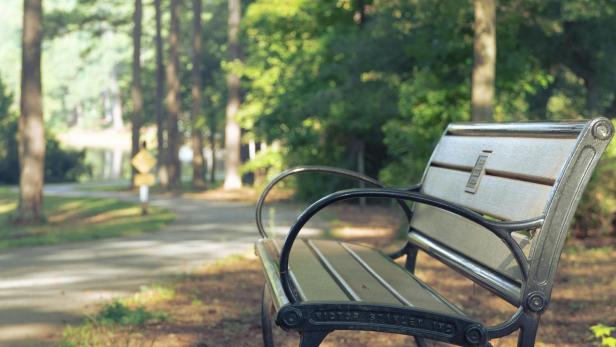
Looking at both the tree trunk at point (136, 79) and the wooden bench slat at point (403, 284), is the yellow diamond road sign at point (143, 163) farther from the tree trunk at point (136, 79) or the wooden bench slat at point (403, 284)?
the tree trunk at point (136, 79)

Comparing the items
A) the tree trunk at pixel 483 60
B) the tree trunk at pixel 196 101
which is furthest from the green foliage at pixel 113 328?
the tree trunk at pixel 196 101

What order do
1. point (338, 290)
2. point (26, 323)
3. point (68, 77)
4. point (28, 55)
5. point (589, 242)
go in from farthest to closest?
1. point (68, 77)
2. point (28, 55)
3. point (589, 242)
4. point (26, 323)
5. point (338, 290)

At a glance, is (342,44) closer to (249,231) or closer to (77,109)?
(249,231)

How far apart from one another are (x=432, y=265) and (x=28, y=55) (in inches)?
468

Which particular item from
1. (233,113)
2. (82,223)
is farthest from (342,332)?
(233,113)

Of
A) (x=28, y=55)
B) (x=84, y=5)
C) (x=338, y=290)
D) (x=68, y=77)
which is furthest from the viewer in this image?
(x=68, y=77)

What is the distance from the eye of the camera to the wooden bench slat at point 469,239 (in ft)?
11.8

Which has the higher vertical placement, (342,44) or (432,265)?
(342,44)

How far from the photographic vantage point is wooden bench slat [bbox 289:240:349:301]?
335 cm

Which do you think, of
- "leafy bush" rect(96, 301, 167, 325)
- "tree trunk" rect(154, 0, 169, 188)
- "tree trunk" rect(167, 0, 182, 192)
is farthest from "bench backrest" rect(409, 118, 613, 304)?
"tree trunk" rect(154, 0, 169, 188)

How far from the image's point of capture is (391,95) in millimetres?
19656

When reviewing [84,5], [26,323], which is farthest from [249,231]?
[84,5]

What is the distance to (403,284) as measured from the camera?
389 centimetres

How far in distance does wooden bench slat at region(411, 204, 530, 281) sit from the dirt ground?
1.13m
